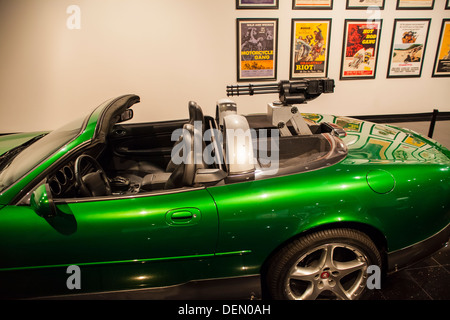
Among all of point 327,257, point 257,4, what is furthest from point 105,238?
point 257,4

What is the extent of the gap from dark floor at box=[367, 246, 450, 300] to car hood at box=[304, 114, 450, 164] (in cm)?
78

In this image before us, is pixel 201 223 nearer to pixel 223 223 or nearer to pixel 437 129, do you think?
pixel 223 223

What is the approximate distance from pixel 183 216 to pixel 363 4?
4.46 metres

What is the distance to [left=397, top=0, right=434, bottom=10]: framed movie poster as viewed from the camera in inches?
175

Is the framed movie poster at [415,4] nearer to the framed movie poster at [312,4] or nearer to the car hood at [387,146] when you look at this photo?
the framed movie poster at [312,4]

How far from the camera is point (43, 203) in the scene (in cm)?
125

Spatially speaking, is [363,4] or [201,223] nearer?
[201,223]

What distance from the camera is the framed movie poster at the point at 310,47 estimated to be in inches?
170

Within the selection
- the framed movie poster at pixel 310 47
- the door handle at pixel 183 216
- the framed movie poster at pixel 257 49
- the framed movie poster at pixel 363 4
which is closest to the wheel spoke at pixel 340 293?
the door handle at pixel 183 216

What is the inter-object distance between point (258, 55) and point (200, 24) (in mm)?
915

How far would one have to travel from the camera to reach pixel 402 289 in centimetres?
184

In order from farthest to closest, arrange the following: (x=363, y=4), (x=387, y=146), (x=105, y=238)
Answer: (x=363, y=4) < (x=387, y=146) < (x=105, y=238)

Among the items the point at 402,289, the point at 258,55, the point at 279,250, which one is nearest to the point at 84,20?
the point at 258,55

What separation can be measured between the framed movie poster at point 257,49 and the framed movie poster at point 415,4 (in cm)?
192
